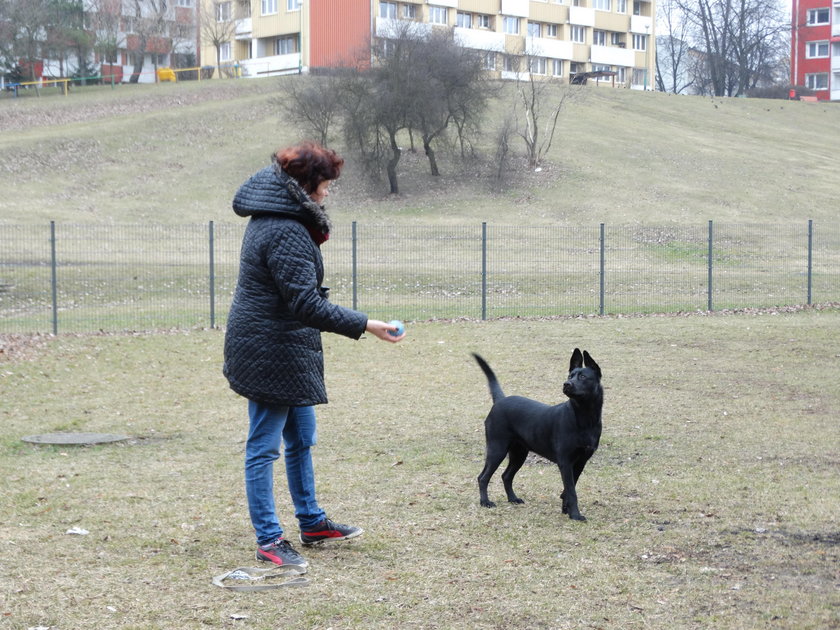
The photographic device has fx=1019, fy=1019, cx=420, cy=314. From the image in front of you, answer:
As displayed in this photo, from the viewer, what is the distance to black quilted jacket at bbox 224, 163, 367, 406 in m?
4.61

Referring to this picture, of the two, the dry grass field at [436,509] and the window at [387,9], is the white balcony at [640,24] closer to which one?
the window at [387,9]

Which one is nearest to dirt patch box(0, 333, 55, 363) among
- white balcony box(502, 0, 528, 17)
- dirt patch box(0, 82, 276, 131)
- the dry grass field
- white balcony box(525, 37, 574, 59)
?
the dry grass field

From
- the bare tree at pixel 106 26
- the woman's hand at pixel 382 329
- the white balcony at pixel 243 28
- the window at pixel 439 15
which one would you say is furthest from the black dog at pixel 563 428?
the bare tree at pixel 106 26

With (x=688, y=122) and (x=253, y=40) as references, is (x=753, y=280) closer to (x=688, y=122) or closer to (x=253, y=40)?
(x=688, y=122)

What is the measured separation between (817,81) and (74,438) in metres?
88.0

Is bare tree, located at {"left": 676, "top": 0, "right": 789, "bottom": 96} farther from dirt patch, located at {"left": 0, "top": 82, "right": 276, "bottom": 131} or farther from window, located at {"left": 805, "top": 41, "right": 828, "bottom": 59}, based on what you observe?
dirt patch, located at {"left": 0, "top": 82, "right": 276, "bottom": 131}

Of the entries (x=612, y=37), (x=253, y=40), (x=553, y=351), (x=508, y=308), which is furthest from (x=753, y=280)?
(x=612, y=37)

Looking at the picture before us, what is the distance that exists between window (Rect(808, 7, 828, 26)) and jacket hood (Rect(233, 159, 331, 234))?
297 feet

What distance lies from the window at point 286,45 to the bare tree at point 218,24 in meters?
3.32

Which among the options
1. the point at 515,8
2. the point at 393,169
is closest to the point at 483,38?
the point at 515,8

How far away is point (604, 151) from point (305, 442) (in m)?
40.3

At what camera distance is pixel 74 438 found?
8.23 meters

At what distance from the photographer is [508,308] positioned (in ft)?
63.6

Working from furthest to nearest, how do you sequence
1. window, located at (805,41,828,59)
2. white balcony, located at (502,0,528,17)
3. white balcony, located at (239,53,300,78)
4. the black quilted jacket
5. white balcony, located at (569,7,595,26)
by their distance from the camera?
window, located at (805,41,828,59) → white balcony, located at (569,7,595,26) → white balcony, located at (502,0,528,17) → white balcony, located at (239,53,300,78) → the black quilted jacket
